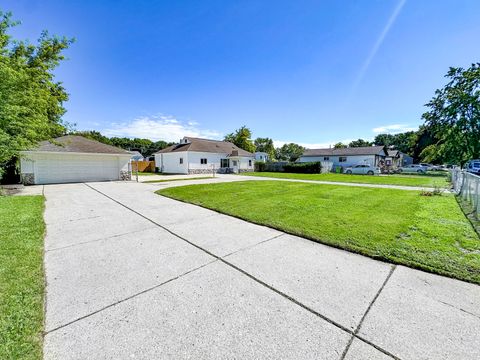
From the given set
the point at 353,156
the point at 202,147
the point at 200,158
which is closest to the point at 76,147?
the point at 200,158

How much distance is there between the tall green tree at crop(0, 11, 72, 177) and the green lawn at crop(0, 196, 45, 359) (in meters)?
4.69

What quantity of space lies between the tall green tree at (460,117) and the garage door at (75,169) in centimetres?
1978

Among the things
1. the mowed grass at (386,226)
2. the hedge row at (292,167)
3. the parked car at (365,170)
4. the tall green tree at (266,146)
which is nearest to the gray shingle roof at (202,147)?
the hedge row at (292,167)

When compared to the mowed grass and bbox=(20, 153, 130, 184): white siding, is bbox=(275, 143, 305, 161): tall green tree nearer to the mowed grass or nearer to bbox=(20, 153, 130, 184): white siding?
bbox=(20, 153, 130, 184): white siding

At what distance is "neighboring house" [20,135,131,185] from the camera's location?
566 inches

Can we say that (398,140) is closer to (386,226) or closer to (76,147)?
(386,226)

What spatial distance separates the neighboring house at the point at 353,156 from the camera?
109ft

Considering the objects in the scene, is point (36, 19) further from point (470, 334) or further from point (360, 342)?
point (470, 334)

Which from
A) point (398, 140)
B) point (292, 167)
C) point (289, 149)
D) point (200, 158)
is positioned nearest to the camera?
point (200, 158)

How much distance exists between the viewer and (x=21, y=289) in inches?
104

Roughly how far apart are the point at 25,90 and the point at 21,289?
10.3 metres

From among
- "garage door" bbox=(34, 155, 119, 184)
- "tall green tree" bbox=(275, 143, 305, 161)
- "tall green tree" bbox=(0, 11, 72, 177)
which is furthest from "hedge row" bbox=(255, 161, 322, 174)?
"tall green tree" bbox=(275, 143, 305, 161)

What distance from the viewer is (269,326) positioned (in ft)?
6.98

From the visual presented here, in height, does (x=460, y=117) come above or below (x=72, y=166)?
above
